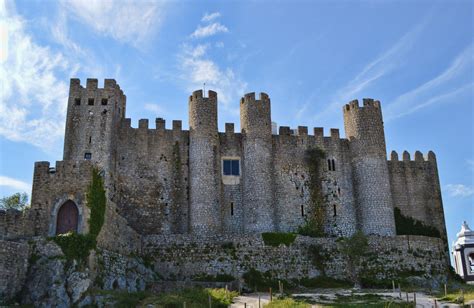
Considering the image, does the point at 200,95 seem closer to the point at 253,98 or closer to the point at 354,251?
the point at 253,98

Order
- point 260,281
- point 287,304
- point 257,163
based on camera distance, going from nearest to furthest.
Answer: point 287,304 → point 260,281 → point 257,163

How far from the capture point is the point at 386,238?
35219mm

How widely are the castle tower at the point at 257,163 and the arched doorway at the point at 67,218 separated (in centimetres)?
1327

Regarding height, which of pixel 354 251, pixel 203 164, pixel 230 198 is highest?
pixel 203 164

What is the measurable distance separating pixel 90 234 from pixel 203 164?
1258cm

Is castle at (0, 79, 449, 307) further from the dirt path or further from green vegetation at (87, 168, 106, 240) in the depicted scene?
the dirt path

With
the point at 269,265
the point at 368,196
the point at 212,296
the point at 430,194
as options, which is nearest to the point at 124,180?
the point at 269,265

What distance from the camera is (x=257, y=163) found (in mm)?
37438

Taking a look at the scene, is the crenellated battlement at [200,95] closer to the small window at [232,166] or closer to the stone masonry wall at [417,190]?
the small window at [232,166]

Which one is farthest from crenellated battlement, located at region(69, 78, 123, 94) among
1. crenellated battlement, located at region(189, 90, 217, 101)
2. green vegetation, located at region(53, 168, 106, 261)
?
green vegetation, located at region(53, 168, 106, 261)

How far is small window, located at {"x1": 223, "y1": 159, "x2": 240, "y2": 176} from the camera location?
125 ft

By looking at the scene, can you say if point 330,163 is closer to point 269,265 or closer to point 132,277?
point 269,265

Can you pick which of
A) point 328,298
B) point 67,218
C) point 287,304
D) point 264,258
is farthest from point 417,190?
point 67,218

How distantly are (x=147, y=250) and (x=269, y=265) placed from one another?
296 inches
